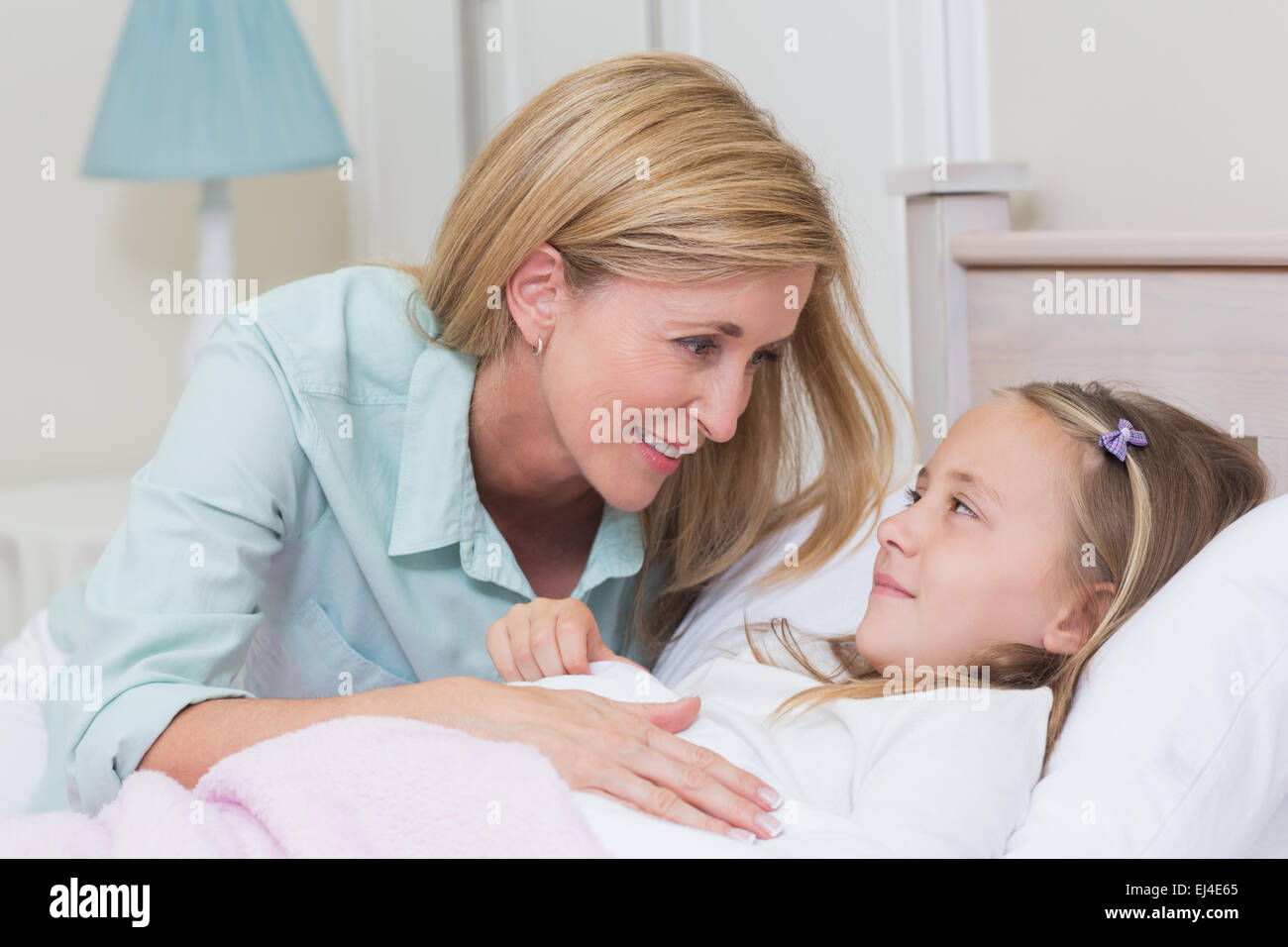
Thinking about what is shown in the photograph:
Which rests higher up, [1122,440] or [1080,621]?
[1122,440]

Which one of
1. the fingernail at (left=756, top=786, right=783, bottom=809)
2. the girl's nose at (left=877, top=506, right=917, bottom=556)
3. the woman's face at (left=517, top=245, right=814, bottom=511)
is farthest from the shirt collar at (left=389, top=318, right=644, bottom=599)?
the fingernail at (left=756, top=786, right=783, bottom=809)

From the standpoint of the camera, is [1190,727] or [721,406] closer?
[1190,727]

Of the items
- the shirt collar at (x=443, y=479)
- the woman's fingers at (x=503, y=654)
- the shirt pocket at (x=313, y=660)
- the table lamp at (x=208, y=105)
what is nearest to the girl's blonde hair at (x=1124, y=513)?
the woman's fingers at (x=503, y=654)

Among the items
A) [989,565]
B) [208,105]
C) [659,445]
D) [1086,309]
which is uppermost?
[208,105]

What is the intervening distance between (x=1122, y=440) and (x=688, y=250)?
0.39m

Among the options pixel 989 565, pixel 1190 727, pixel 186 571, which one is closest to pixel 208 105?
pixel 186 571

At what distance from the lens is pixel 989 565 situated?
106 centimetres

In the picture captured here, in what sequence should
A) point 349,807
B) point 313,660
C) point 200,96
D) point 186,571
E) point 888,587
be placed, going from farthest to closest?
point 200,96 < point 313,660 < point 888,587 < point 186,571 < point 349,807

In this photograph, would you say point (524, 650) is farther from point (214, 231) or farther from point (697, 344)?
point (214, 231)

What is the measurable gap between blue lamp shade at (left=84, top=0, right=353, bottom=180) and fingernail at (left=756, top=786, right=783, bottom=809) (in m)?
1.76

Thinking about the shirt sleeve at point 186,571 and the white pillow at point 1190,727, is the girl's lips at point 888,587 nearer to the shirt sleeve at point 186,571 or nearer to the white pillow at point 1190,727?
the white pillow at point 1190,727

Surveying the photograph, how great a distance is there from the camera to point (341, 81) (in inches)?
110
